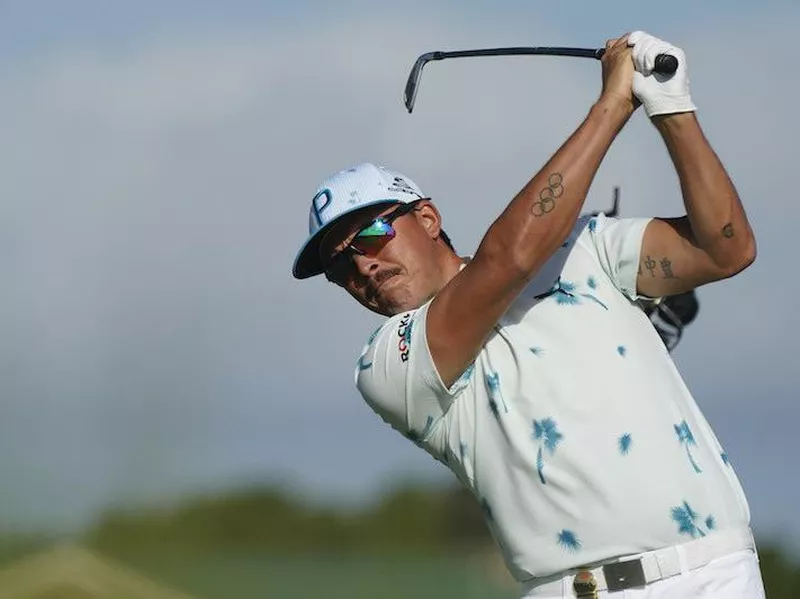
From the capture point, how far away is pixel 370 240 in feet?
19.7

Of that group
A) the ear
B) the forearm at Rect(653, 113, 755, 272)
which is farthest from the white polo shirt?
the ear

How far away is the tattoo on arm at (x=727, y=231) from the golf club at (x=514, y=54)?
0.50m

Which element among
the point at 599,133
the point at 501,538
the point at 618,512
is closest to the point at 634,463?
A: the point at 618,512

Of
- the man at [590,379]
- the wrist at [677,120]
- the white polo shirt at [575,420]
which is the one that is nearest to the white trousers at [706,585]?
the man at [590,379]

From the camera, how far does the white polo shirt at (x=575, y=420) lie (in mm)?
5340

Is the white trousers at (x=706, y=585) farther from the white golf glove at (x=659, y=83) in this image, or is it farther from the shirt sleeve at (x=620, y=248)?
the white golf glove at (x=659, y=83)

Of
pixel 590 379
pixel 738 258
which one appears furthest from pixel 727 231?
pixel 590 379

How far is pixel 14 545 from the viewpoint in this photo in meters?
14.4

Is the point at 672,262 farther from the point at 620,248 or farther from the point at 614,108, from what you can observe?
the point at 614,108

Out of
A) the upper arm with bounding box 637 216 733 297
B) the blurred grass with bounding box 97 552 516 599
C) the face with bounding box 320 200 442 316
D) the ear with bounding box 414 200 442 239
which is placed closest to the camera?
the upper arm with bounding box 637 216 733 297

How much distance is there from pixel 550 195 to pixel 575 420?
2.21 ft

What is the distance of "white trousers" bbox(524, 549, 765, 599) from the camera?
17.4 ft

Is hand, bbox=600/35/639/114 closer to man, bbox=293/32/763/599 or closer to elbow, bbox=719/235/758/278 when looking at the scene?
man, bbox=293/32/763/599

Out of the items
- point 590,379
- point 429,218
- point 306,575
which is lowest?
point 590,379
